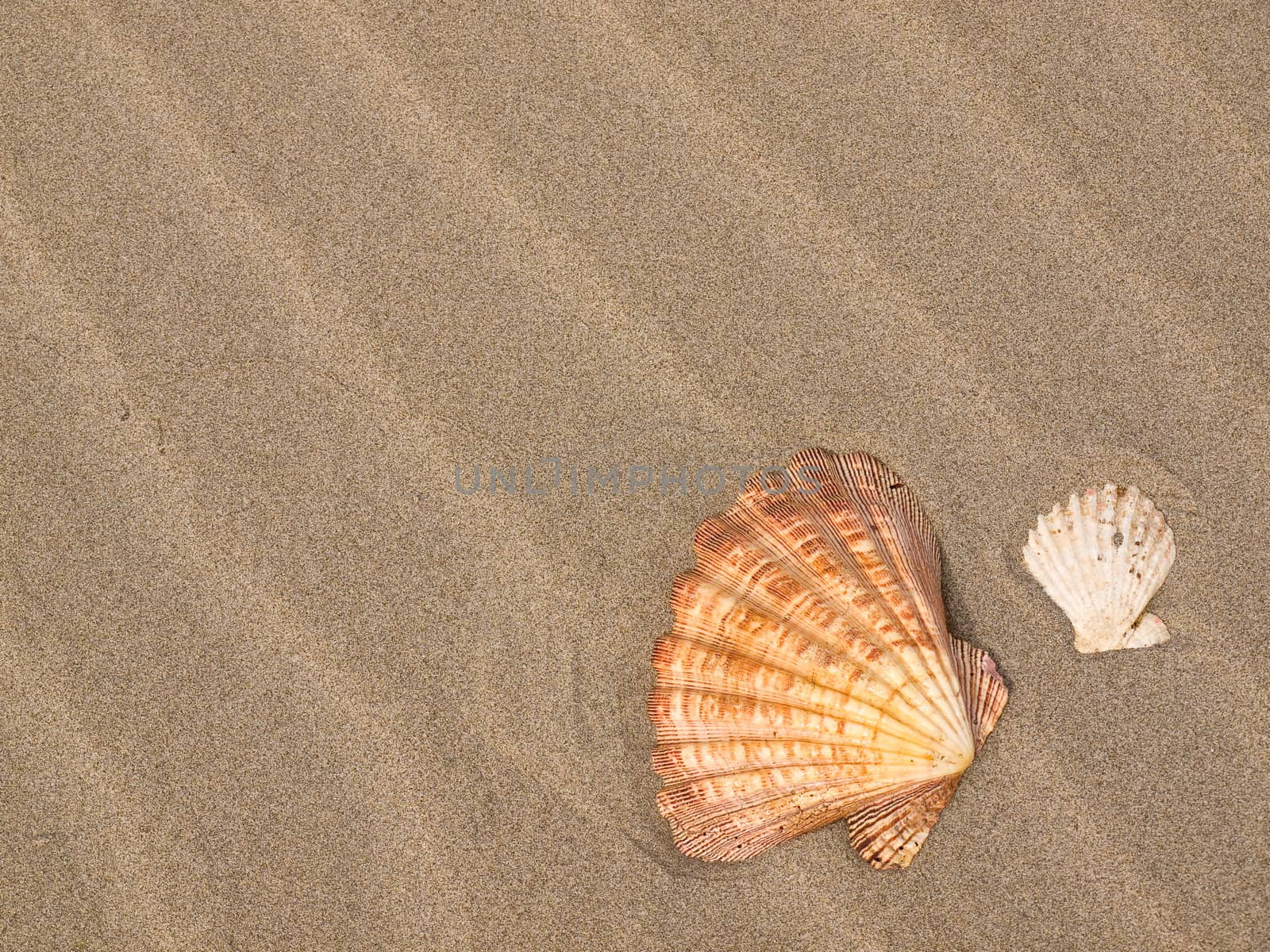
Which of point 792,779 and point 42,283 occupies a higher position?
point 42,283

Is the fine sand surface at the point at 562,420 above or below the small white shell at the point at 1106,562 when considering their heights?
above

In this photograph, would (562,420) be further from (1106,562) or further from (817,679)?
(1106,562)

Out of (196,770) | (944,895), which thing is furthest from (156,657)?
(944,895)

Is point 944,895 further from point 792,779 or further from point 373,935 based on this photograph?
point 373,935

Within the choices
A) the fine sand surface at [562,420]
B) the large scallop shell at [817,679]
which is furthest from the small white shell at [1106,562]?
the large scallop shell at [817,679]

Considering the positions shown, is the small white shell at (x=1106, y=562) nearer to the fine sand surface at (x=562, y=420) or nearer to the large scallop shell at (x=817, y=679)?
the fine sand surface at (x=562, y=420)

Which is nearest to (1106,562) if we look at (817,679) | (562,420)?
(817,679)
